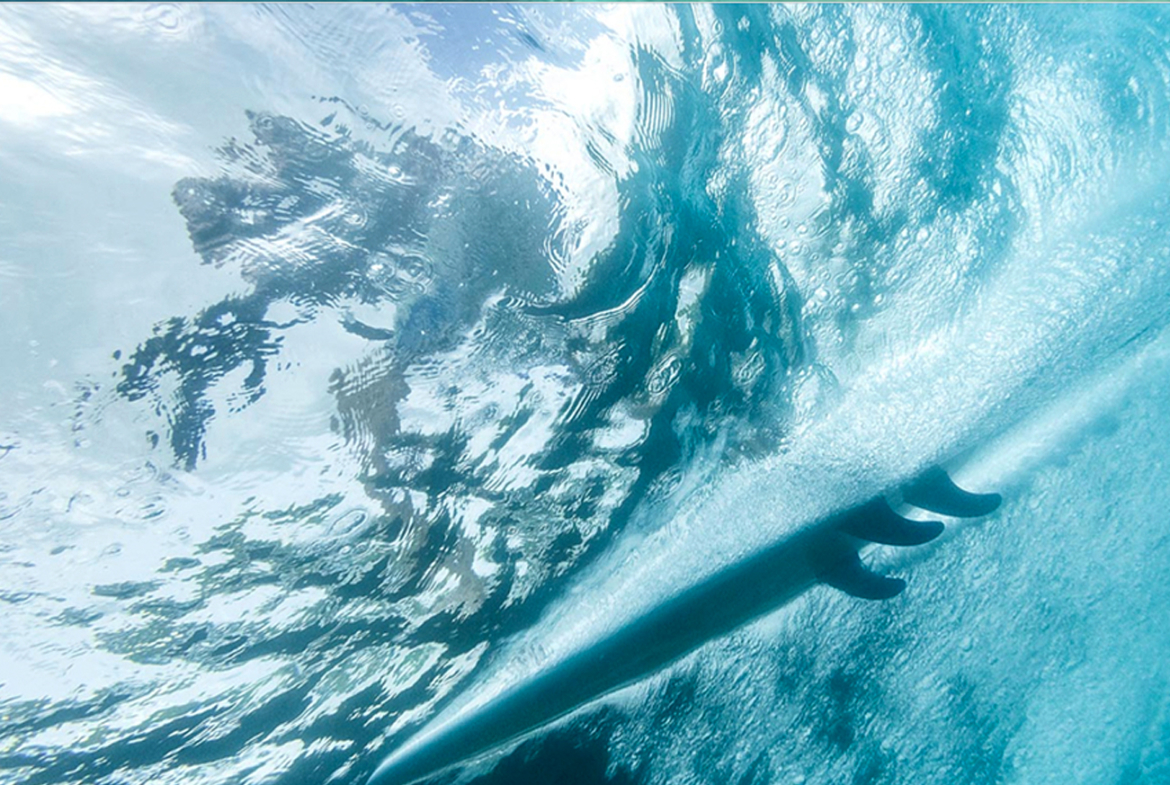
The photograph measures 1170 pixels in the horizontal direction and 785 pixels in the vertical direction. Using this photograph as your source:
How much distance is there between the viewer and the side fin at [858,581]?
6941mm

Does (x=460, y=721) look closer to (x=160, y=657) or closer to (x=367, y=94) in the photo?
(x=160, y=657)

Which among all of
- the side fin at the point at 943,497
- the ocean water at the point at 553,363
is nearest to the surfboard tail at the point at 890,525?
the side fin at the point at 943,497

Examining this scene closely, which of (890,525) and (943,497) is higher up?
(890,525)

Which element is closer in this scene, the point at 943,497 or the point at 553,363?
the point at 553,363

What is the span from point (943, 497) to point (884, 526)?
0.79m

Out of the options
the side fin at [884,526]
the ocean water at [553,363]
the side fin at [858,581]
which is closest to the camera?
the ocean water at [553,363]

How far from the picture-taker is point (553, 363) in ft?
16.1

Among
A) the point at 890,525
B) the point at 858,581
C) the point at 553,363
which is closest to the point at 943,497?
the point at 890,525

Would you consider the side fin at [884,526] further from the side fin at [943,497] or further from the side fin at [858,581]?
the side fin at [858,581]

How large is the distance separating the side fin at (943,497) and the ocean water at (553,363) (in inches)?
10.3

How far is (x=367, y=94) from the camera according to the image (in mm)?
3393

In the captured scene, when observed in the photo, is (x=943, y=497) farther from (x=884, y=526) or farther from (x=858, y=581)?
(x=858, y=581)

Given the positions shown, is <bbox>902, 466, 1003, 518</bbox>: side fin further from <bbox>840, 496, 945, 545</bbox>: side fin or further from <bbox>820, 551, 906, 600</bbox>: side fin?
<bbox>820, 551, 906, 600</bbox>: side fin

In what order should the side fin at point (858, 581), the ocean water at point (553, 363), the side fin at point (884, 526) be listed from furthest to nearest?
the side fin at point (858, 581), the side fin at point (884, 526), the ocean water at point (553, 363)
